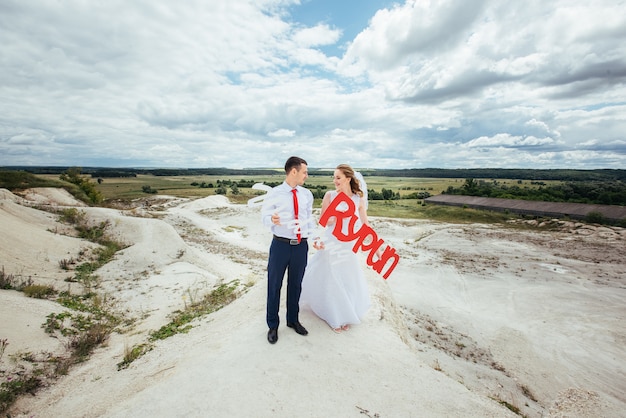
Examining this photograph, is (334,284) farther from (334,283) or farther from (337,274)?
(337,274)

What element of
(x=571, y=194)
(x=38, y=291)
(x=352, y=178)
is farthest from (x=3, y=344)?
(x=571, y=194)

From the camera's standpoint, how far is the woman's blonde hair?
217 inches

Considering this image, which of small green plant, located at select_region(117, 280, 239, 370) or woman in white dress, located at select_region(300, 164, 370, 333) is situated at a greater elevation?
woman in white dress, located at select_region(300, 164, 370, 333)

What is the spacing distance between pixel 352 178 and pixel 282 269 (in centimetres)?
229

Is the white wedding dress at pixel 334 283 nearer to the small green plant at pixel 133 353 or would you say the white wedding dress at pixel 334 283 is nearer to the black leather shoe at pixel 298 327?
the black leather shoe at pixel 298 327

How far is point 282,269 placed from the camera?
15.4ft

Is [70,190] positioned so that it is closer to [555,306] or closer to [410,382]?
[410,382]

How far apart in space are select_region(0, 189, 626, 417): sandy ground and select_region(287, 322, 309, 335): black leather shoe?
113 mm

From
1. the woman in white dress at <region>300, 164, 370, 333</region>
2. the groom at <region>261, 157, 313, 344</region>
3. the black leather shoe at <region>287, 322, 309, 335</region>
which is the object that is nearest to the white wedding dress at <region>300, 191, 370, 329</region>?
the woman in white dress at <region>300, 164, 370, 333</region>

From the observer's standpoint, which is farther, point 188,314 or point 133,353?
point 188,314

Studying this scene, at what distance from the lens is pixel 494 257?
25234 millimetres

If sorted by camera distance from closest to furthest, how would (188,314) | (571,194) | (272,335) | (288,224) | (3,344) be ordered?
(288,224)
(272,335)
(3,344)
(188,314)
(571,194)

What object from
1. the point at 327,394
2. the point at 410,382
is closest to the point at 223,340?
the point at 327,394

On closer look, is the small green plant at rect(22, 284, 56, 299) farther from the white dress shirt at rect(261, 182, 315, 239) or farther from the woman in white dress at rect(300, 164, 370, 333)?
the white dress shirt at rect(261, 182, 315, 239)
